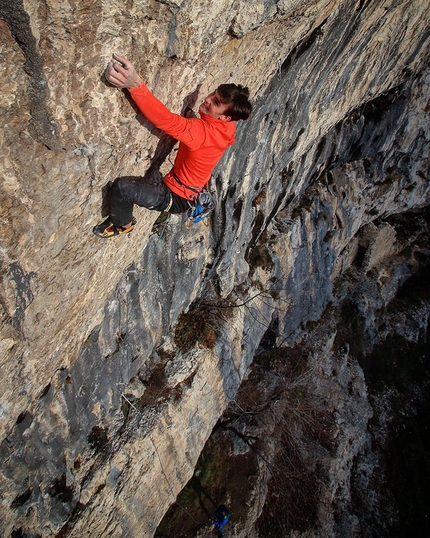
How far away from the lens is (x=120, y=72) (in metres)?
2.78

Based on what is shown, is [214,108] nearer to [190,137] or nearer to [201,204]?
[190,137]

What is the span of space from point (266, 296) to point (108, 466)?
23.3 feet

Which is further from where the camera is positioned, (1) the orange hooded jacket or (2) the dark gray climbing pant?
(2) the dark gray climbing pant

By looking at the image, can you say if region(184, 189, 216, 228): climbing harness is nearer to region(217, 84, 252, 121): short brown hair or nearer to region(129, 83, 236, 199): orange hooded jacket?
region(129, 83, 236, 199): orange hooded jacket

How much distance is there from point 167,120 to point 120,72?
0.57 meters

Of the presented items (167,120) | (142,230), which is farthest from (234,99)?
(142,230)

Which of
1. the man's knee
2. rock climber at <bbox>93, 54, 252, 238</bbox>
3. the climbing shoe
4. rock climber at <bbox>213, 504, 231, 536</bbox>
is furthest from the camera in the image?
rock climber at <bbox>213, 504, 231, 536</bbox>

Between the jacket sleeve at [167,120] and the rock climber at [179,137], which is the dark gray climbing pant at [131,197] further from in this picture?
the jacket sleeve at [167,120]

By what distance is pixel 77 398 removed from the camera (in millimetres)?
5664

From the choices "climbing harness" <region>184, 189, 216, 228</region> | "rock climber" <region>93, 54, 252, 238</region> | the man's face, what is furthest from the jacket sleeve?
"climbing harness" <region>184, 189, 216, 228</region>

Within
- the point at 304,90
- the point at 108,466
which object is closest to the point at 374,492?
the point at 108,466

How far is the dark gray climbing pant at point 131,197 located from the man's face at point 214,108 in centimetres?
110

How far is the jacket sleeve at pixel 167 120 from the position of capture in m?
2.96

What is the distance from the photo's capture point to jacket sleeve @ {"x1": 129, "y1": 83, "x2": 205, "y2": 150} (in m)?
2.96
